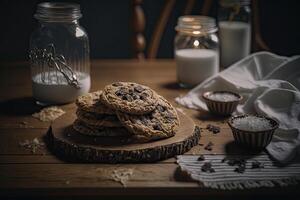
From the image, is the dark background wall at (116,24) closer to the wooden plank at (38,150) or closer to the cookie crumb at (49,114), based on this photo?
the cookie crumb at (49,114)

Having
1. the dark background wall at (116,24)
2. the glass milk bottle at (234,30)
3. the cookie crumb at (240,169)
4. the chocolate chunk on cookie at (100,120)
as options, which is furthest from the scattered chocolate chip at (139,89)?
the dark background wall at (116,24)

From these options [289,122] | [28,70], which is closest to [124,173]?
[289,122]

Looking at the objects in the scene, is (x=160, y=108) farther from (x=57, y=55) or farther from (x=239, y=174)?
(x=57, y=55)

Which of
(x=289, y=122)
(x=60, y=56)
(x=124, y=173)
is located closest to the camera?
(x=124, y=173)

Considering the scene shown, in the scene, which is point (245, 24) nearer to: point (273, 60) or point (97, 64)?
point (273, 60)

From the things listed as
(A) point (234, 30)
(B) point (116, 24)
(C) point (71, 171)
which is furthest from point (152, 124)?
(B) point (116, 24)
